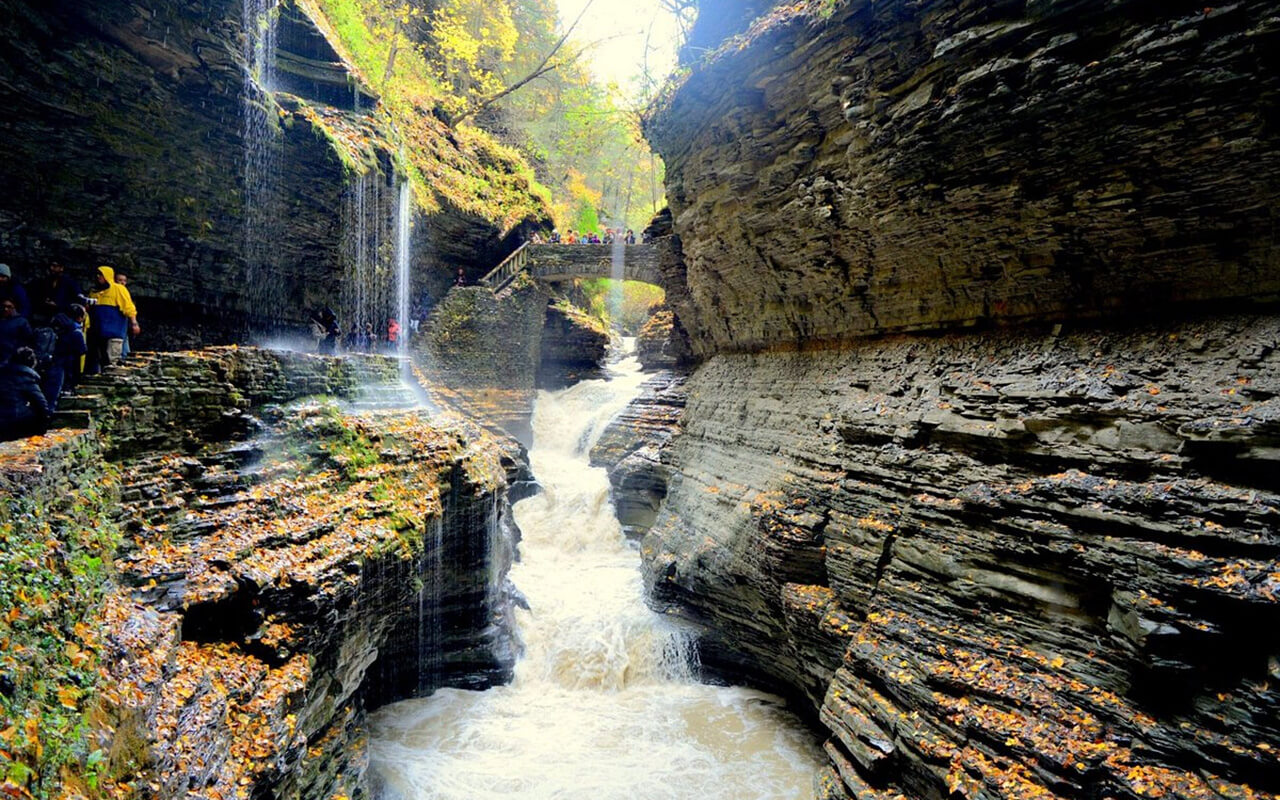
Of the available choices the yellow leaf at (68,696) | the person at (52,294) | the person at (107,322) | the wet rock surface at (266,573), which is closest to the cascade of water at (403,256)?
the person at (52,294)

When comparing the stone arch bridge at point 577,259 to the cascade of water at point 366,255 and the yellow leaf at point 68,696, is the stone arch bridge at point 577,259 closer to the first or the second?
the cascade of water at point 366,255

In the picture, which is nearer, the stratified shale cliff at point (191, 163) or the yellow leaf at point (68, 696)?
the yellow leaf at point (68, 696)

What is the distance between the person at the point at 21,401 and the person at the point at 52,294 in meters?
1.20

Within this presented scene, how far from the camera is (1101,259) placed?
652 cm

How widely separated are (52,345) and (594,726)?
30.3 ft

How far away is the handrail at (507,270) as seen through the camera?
23484 millimetres

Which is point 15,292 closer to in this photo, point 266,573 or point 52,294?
point 52,294

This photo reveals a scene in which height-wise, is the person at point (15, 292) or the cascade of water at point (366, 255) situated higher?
the cascade of water at point (366, 255)

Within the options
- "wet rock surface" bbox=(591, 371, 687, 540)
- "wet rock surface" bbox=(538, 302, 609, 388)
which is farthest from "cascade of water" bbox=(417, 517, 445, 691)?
"wet rock surface" bbox=(538, 302, 609, 388)

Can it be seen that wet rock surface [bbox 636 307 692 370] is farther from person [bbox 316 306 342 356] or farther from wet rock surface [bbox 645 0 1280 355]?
wet rock surface [bbox 645 0 1280 355]

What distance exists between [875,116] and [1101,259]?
11.7 feet

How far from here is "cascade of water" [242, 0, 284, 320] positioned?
38.1ft

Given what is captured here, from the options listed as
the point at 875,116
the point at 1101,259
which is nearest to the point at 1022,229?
the point at 1101,259

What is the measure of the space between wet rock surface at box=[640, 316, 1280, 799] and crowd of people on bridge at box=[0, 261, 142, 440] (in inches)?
373
